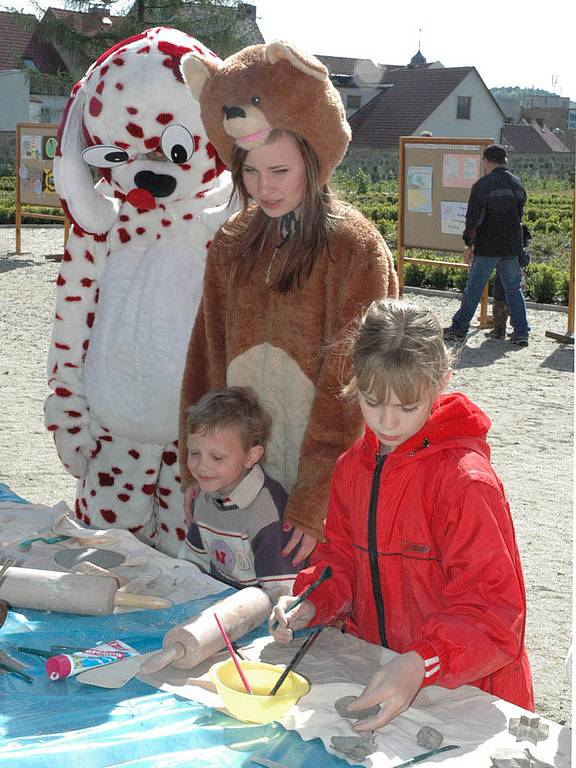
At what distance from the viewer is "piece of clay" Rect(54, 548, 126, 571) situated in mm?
2424

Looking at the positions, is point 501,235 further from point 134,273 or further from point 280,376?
point 280,376

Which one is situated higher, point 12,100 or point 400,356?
point 12,100

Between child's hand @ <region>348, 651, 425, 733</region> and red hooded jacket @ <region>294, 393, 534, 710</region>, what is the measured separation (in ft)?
0.12

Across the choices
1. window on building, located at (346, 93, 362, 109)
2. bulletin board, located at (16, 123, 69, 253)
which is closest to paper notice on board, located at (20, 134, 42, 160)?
bulletin board, located at (16, 123, 69, 253)

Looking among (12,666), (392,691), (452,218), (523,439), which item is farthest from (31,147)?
(392,691)

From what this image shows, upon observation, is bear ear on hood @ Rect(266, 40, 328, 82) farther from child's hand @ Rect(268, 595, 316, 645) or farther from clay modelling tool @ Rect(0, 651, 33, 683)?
clay modelling tool @ Rect(0, 651, 33, 683)

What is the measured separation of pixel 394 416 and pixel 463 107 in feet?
131

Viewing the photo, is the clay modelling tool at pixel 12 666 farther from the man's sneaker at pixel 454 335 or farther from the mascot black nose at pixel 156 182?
the man's sneaker at pixel 454 335

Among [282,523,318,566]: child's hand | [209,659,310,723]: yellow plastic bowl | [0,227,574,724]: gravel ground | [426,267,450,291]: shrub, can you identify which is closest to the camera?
[209,659,310,723]: yellow plastic bowl

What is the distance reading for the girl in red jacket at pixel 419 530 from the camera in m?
1.73

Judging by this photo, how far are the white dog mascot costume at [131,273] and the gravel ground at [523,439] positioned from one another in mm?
1249

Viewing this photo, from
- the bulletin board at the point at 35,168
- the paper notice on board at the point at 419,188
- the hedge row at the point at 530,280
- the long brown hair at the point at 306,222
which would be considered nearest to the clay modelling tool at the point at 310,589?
the long brown hair at the point at 306,222

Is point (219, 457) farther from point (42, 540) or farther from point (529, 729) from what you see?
point (529, 729)

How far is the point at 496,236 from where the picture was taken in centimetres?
820
